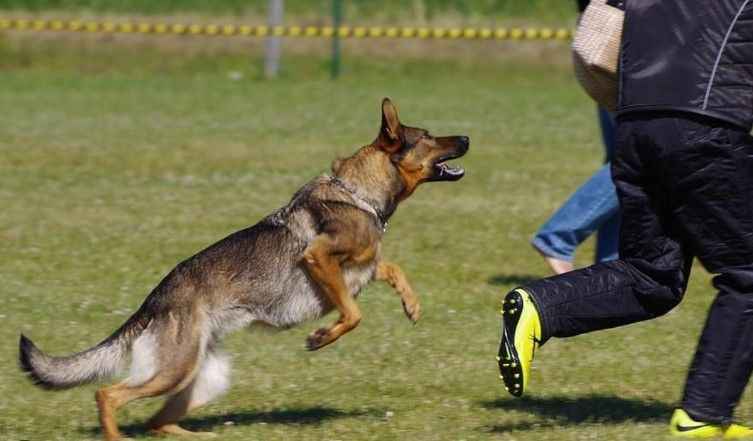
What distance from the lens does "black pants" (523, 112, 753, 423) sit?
15.3ft

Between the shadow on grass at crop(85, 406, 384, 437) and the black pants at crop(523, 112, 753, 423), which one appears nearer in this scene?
the black pants at crop(523, 112, 753, 423)

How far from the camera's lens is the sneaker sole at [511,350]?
16.1 feet

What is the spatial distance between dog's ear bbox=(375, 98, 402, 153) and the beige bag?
80cm

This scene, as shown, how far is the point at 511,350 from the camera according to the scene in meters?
4.89

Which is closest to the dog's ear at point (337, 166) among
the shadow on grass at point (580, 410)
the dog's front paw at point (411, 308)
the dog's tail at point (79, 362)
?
the dog's front paw at point (411, 308)

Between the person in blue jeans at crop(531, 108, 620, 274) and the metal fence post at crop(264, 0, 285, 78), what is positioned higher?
the person in blue jeans at crop(531, 108, 620, 274)

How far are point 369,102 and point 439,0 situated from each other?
237 inches

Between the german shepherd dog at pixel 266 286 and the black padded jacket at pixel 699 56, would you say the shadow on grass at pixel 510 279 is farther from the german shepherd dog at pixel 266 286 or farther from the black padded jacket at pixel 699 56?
the black padded jacket at pixel 699 56

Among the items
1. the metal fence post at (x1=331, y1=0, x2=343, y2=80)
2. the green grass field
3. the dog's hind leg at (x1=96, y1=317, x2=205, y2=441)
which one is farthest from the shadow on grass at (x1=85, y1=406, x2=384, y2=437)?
the metal fence post at (x1=331, y1=0, x2=343, y2=80)

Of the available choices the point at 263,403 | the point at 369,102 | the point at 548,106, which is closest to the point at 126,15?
the point at 369,102

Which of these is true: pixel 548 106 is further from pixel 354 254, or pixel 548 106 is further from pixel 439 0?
pixel 354 254

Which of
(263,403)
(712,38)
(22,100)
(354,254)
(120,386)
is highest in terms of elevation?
(712,38)

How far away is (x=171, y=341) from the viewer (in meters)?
5.10

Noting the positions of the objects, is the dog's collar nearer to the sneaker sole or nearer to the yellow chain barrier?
the sneaker sole
